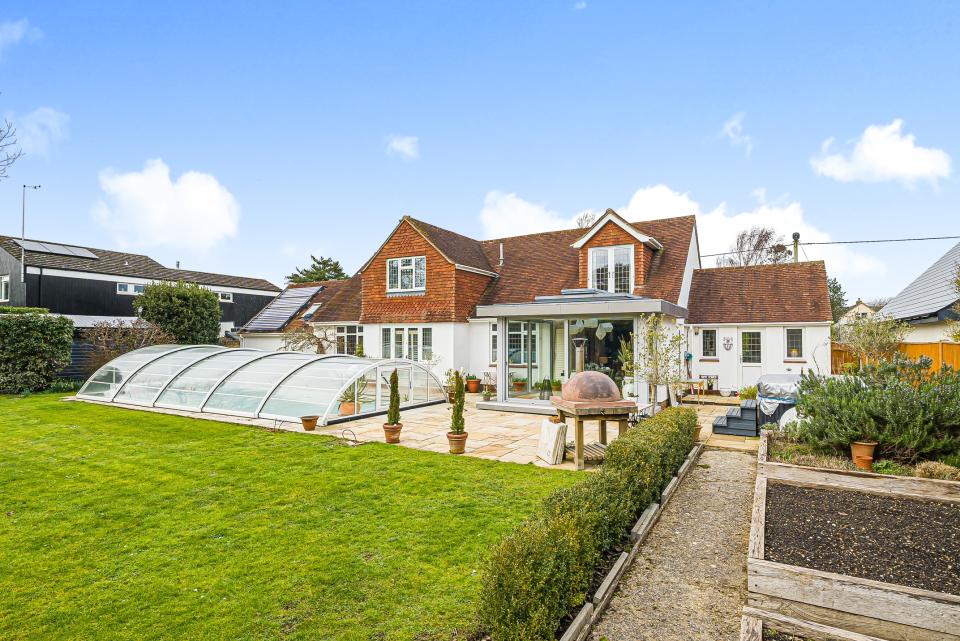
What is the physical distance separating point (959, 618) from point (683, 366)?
15174mm

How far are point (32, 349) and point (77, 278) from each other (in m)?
11.8

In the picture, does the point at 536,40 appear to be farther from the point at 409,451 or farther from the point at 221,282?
the point at 221,282

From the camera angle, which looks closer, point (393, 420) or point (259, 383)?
point (393, 420)

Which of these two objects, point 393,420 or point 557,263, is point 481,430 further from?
point 557,263

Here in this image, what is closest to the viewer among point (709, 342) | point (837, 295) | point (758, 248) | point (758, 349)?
point (758, 349)

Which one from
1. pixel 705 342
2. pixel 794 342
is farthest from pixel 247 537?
pixel 794 342

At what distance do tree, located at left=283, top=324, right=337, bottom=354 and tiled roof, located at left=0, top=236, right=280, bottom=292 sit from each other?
1368 cm

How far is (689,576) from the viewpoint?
468cm

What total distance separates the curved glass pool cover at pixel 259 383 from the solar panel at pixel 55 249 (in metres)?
17.4

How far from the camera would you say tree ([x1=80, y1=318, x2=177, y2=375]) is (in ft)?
65.6

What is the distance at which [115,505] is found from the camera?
21.3 feet

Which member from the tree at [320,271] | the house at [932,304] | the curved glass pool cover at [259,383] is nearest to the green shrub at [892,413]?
the house at [932,304]

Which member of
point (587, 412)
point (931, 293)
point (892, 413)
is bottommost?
point (587, 412)

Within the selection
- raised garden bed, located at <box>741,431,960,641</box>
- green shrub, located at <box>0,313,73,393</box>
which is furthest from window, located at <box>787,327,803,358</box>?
green shrub, located at <box>0,313,73,393</box>
